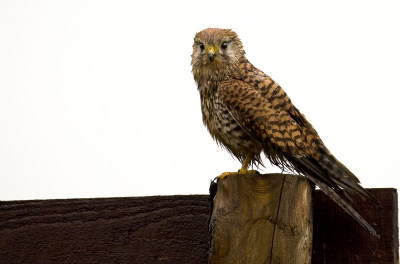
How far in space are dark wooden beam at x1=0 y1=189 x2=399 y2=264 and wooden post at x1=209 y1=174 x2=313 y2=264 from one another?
0.45ft

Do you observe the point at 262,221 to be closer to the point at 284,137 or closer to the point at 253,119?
the point at 284,137

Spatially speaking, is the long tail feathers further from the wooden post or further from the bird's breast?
the bird's breast

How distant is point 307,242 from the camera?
5.90ft

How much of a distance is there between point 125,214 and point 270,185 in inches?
22.1

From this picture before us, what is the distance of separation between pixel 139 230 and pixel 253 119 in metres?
1.06

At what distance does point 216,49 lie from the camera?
3621mm

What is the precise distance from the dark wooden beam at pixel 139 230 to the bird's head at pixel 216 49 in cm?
162

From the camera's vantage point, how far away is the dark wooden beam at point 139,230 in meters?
1.92

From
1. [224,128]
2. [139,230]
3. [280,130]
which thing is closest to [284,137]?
[280,130]

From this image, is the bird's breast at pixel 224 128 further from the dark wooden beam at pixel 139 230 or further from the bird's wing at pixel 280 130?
the dark wooden beam at pixel 139 230

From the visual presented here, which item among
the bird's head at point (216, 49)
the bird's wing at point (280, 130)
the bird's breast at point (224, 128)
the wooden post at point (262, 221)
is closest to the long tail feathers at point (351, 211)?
the wooden post at point (262, 221)

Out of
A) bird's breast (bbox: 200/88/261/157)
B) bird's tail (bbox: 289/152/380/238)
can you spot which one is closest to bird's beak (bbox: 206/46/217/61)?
bird's breast (bbox: 200/88/261/157)

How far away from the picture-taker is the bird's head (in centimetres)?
352

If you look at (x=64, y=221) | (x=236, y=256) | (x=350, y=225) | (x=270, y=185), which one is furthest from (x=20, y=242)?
(x=350, y=225)
